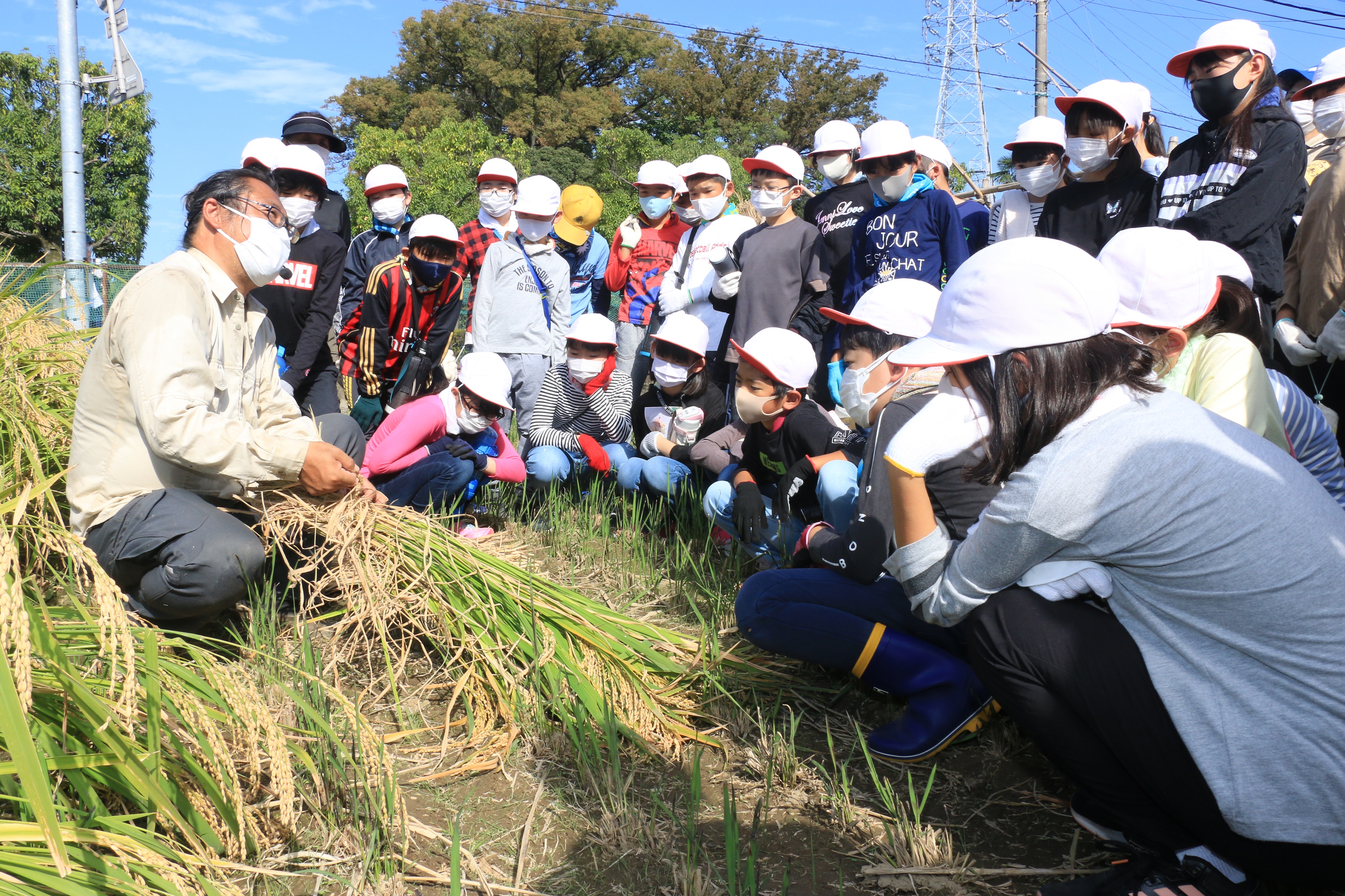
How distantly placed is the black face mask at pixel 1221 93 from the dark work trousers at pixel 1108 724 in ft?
8.25

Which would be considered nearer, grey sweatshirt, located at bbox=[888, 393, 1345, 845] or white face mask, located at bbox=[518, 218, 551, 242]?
grey sweatshirt, located at bbox=[888, 393, 1345, 845]

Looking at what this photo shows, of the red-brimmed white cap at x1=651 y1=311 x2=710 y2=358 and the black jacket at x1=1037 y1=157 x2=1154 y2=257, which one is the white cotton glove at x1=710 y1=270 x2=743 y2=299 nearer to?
the red-brimmed white cap at x1=651 y1=311 x2=710 y2=358

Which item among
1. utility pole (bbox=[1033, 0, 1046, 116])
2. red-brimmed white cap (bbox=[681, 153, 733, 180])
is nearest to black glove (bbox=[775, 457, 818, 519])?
red-brimmed white cap (bbox=[681, 153, 733, 180])

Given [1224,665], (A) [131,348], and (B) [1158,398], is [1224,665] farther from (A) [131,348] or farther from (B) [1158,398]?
(A) [131,348]

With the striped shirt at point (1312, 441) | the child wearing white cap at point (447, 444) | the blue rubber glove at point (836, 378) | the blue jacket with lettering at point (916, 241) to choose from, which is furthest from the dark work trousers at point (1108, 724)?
the blue jacket with lettering at point (916, 241)

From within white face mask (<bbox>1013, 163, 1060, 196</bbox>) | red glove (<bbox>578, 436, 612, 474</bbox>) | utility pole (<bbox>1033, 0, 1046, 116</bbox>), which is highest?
utility pole (<bbox>1033, 0, 1046, 116</bbox>)

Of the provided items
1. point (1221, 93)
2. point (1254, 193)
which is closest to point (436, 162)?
point (1221, 93)

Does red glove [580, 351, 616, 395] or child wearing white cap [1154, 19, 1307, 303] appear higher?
child wearing white cap [1154, 19, 1307, 303]

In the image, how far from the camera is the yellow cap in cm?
616

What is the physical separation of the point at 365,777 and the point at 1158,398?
172 centimetres

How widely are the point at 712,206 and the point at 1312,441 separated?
3519mm

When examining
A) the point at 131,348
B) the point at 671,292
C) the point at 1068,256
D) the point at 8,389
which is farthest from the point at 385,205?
the point at 1068,256

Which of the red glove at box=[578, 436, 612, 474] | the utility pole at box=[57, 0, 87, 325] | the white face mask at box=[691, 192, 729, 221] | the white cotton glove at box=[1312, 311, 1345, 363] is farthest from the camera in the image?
the utility pole at box=[57, 0, 87, 325]

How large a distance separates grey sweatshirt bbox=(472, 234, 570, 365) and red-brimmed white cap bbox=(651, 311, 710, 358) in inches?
47.3
